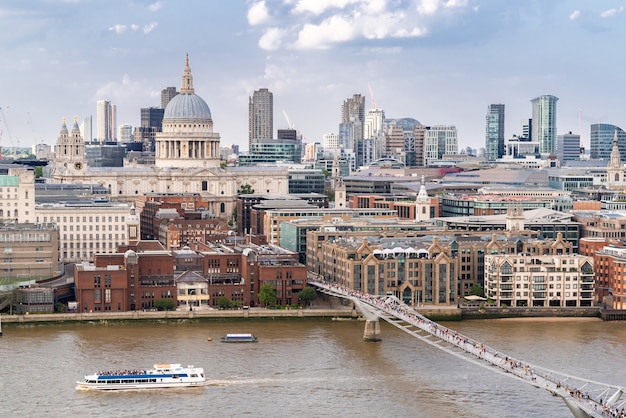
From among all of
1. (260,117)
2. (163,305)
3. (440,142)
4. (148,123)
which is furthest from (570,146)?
(163,305)

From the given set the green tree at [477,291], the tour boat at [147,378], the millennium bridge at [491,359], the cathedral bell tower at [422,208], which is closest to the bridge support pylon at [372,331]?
the millennium bridge at [491,359]

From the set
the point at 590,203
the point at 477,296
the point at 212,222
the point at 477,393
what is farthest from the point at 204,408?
the point at 590,203

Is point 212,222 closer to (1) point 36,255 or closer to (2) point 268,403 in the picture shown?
(1) point 36,255

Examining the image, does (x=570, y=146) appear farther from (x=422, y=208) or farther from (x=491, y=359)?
(x=491, y=359)

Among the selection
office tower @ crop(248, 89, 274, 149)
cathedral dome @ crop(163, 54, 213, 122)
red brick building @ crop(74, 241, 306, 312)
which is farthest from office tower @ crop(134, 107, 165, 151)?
red brick building @ crop(74, 241, 306, 312)

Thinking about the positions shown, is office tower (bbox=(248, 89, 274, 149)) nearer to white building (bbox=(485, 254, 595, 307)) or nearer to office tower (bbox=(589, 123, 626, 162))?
office tower (bbox=(589, 123, 626, 162))

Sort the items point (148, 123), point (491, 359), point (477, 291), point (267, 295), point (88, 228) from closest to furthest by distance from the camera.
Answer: point (491, 359), point (267, 295), point (477, 291), point (88, 228), point (148, 123)
